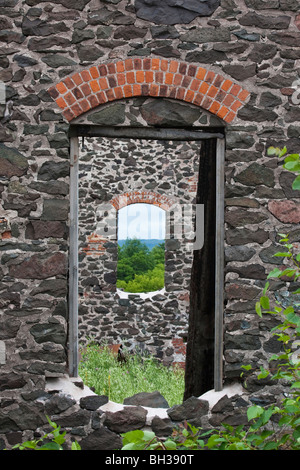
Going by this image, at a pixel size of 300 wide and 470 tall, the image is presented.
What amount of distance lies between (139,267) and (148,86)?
577 inches

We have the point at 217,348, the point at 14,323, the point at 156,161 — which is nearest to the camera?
the point at 14,323

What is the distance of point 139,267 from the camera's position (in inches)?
726

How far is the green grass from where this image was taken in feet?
23.7

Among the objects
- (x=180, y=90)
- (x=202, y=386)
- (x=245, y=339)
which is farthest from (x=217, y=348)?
(x=180, y=90)

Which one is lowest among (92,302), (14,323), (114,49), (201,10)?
(92,302)

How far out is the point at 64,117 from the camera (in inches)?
157

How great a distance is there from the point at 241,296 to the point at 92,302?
6.60m

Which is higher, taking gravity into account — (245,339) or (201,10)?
(201,10)

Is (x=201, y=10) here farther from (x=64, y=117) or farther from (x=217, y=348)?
(x=217, y=348)

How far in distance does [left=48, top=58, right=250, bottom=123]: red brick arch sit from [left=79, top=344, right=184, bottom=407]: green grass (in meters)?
4.20

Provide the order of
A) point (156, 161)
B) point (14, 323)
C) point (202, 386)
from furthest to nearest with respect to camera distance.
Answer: point (156, 161), point (202, 386), point (14, 323)

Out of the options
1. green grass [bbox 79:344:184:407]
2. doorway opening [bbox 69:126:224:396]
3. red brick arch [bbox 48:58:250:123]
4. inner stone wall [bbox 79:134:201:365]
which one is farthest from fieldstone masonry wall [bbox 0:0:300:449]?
inner stone wall [bbox 79:134:201:365]

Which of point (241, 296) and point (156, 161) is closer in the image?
point (241, 296)

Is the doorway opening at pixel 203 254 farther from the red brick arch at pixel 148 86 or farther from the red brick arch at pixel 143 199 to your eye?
the red brick arch at pixel 143 199
